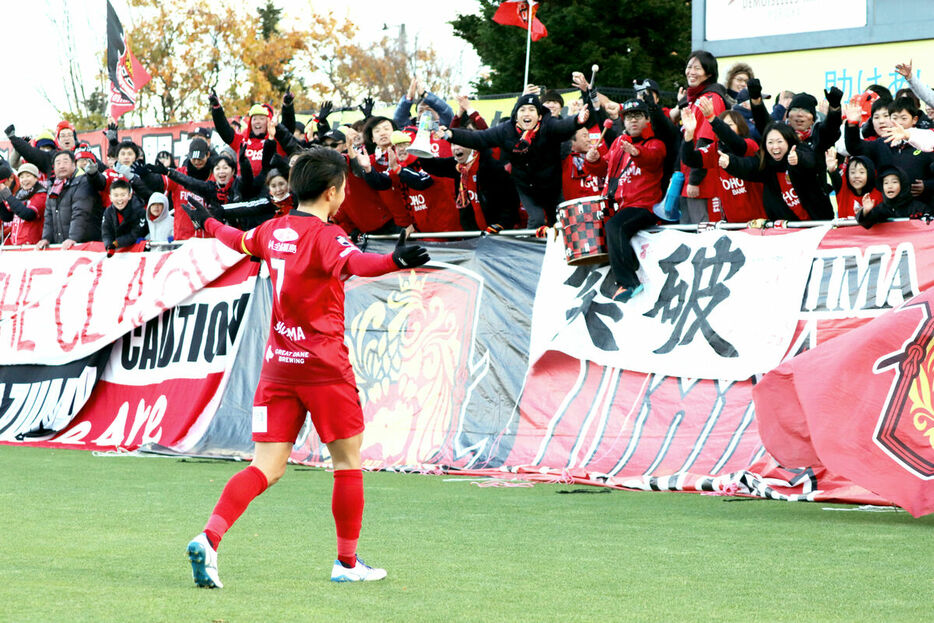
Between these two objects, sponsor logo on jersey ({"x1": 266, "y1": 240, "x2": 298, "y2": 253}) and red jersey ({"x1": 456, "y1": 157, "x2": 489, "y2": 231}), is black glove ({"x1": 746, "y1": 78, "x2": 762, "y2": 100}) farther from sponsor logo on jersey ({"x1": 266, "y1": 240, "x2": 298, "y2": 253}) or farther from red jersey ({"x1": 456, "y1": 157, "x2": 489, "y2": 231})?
sponsor logo on jersey ({"x1": 266, "y1": 240, "x2": 298, "y2": 253})

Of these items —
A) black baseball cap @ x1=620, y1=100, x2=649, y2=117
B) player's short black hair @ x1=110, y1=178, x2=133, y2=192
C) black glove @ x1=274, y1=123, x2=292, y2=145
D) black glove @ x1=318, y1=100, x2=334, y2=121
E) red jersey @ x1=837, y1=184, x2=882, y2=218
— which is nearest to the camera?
red jersey @ x1=837, y1=184, x2=882, y2=218

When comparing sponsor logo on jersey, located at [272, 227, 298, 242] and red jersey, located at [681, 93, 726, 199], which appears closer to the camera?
sponsor logo on jersey, located at [272, 227, 298, 242]

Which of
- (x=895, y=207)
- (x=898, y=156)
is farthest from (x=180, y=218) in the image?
(x=895, y=207)

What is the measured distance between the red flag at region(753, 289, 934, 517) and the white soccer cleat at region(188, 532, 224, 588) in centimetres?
A: 424

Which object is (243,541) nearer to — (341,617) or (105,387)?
(341,617)

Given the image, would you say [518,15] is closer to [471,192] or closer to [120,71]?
→ [471,192]

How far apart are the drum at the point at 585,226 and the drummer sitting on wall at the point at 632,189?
0.15 m

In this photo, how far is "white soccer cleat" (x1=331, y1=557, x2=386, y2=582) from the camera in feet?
19.7

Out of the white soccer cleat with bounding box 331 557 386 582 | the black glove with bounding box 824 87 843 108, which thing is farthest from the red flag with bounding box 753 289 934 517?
the white soccer cleat with bounding box 331 557 386 582

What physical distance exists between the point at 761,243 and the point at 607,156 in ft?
6.86

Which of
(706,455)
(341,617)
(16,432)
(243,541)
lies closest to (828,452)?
(706,455)

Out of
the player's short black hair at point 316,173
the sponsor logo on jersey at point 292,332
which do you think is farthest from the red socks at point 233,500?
the player's short black hair at point 316,173

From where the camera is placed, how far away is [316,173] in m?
6.17

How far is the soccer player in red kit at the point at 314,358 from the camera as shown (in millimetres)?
6059
